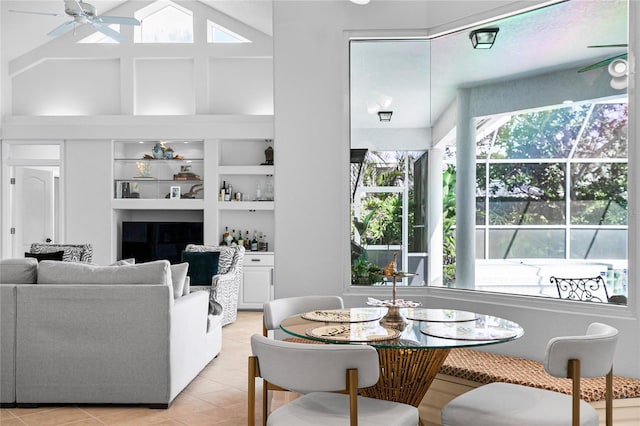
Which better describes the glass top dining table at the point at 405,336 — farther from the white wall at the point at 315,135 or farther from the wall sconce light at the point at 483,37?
the wall sconce light at the point at 483,37

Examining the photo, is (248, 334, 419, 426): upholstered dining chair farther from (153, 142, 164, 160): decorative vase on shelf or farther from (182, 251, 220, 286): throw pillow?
(153, 142, 164, 160): decorative vase on shelf

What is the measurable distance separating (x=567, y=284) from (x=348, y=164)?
5.70 feet

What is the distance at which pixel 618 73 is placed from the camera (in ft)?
11.1

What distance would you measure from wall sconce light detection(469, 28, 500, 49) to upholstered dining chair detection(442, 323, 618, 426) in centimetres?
230

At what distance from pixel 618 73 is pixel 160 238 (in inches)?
259

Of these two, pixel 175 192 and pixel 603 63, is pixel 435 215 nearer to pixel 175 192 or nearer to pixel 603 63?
pixel 603 63

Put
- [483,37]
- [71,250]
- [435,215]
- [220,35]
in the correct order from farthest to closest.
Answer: [220,35], [71,250], [435,215], [483,37]

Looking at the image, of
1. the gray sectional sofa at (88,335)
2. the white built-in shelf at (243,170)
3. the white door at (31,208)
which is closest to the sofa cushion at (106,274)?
the gray sectional sofa at (88,335)

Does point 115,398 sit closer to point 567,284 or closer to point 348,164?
point 348,164

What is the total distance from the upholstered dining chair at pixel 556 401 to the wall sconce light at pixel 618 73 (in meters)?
1.65

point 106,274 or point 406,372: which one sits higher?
point 106,274

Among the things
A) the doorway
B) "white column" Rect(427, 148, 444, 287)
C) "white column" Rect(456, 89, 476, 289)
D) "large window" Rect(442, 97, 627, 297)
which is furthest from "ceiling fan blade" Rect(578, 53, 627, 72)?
the doorway

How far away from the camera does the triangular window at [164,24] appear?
28.3 feet

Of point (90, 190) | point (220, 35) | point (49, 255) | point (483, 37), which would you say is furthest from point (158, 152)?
point (483, 37)
